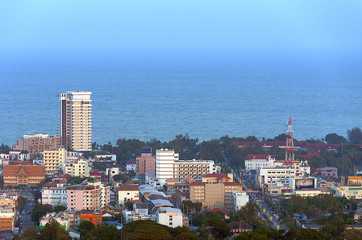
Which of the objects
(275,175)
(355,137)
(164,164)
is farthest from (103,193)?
(355,137)

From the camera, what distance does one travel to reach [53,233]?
25.3 meters

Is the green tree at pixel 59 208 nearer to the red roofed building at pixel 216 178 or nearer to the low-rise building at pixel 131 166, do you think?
the red roofed building at pixel 216 178

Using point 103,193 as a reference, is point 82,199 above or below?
below

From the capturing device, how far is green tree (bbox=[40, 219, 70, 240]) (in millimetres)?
25156

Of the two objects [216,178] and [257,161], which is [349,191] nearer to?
[216,178]

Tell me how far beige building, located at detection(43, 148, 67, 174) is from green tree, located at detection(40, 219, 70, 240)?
11702 millimetres

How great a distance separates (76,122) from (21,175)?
721cm

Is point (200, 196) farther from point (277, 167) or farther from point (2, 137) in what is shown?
point (2, 137)

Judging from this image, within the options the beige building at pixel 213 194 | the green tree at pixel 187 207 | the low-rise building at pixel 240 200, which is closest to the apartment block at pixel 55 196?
the green tree at pixel 187 207

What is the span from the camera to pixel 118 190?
31.6 metres

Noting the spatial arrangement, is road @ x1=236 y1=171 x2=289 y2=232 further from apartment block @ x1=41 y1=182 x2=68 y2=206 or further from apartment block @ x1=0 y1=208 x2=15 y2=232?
apartment block @ x1=0 y1=208 x2=15 y2=232

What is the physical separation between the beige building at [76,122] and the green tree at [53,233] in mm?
16329

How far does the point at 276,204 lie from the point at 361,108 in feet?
118

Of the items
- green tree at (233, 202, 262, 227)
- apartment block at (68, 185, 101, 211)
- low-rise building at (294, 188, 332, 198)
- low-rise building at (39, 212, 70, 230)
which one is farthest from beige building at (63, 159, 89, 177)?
low-rise building at (39, 212, 70, 230)
